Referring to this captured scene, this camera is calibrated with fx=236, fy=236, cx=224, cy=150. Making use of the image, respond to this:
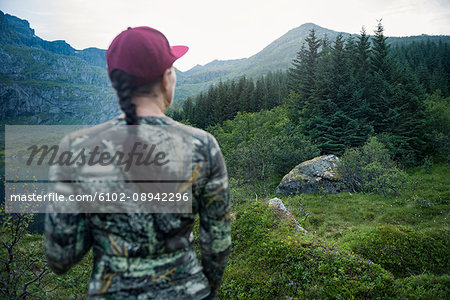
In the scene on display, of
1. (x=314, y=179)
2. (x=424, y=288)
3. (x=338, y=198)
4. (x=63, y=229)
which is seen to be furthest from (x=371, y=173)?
(x=63, y=229)

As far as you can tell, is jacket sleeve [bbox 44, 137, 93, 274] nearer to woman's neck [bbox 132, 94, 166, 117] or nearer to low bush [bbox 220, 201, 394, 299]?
woman's neck [bbox 132, 94, 166, 117]

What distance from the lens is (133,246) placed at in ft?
5.10

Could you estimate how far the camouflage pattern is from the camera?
1.56m

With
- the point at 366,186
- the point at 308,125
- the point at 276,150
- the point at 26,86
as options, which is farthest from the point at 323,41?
the point at 26,86

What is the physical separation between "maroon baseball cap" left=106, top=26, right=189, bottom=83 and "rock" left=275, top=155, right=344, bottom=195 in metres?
18.5

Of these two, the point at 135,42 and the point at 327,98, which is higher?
the point at 327,98

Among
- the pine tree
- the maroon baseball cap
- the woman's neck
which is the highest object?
the pine tree

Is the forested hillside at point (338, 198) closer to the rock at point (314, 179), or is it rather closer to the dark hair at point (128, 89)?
the dark hair at point (128, 89)

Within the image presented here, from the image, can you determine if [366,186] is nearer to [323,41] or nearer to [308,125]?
[308,125]

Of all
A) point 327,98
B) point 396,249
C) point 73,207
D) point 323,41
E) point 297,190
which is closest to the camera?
point 73,207

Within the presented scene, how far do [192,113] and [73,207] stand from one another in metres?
65.9

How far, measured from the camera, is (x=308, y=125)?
2900cm

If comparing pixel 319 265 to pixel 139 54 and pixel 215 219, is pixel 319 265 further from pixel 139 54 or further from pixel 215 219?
pixel 139 54

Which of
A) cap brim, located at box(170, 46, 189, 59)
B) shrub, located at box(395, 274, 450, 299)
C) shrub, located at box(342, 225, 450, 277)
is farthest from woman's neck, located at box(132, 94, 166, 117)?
shrub, located at box(342, 225, 450, 277)
